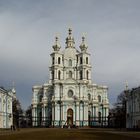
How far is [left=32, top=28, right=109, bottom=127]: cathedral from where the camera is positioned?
A: 117062mm

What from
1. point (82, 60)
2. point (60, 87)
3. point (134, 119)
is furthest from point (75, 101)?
point (134, 119)

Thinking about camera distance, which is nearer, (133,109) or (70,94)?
(133,109)

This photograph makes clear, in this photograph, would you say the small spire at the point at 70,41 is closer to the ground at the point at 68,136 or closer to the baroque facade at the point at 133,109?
the baroque facade at the point at 133,109

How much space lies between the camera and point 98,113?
125500 mm

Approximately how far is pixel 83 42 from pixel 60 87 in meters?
18.7

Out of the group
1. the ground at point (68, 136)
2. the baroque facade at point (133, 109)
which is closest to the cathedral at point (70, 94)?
the baroque facade at point (133, 109)

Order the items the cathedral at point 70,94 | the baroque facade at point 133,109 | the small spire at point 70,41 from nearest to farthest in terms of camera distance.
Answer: the baroque facade at point 133,109 → the cathedral at point 70,94 → the small spire at point 70,41

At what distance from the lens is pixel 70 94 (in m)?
120

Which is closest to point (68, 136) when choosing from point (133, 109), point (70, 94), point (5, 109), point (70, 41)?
point (133, 109)

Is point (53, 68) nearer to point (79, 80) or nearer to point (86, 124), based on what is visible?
point (79, 80)

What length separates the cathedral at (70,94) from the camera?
384 feet

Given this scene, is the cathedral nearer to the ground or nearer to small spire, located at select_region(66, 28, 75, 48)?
small spire, located at select_region(66, 28, 75, 48)

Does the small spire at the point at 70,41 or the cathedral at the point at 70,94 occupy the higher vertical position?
the small spire at the point at 70,41

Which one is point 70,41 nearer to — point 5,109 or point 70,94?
point 70,94
